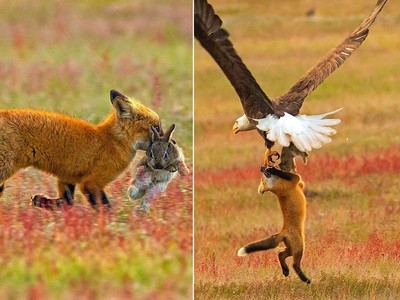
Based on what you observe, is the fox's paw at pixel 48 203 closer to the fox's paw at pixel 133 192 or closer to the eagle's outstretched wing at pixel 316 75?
the fox's paw at pixel 133 192

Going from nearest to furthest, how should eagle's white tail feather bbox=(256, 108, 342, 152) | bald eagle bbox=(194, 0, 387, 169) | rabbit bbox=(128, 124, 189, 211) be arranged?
1. bald eagle bbox=(194, 0, 387, 169)
2. eagle's white tail feather bbox=(256, 108, 342, 152)
3. rabbit bbox=(128, 124, 189, 211)

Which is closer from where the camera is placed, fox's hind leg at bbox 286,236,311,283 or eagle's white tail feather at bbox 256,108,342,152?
eagle's white tail feather at bbox 256,108,342,152

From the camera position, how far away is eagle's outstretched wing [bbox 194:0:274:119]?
867 centimetres

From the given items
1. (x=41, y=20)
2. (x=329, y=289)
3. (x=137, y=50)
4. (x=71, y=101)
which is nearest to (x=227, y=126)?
(x=137, y=50)

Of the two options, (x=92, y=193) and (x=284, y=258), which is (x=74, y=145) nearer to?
(x=92, y=193)

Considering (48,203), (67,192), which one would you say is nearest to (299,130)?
(67,192)

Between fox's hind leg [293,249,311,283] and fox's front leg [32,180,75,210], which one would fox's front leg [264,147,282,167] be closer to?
fox's hind leg [293,249,311,283]

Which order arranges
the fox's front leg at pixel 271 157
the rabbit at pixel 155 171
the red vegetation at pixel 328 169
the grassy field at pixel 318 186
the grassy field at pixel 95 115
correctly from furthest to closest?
1. the red vegetation at pixel 328 169
2. the grassy field at pixel 318 186
3. the fox's front leg at pixel 271 157
4. the rabbit at pixel 155 171
5. the grassy field at pixel 95 115

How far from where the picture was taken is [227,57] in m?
8.95

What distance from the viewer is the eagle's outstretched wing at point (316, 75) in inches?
375

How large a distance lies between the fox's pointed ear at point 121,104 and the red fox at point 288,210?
0.95m

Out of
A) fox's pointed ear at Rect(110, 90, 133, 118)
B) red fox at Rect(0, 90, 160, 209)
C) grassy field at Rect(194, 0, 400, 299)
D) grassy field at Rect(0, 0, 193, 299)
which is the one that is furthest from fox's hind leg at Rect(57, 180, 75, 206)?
grassy field at Rect(194, 0, 400, 299)

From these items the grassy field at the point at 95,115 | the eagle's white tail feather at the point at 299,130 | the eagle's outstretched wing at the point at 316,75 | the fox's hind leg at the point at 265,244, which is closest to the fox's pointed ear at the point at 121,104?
the grassy field at the point at 95,115

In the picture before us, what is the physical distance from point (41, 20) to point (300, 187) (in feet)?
47.8
